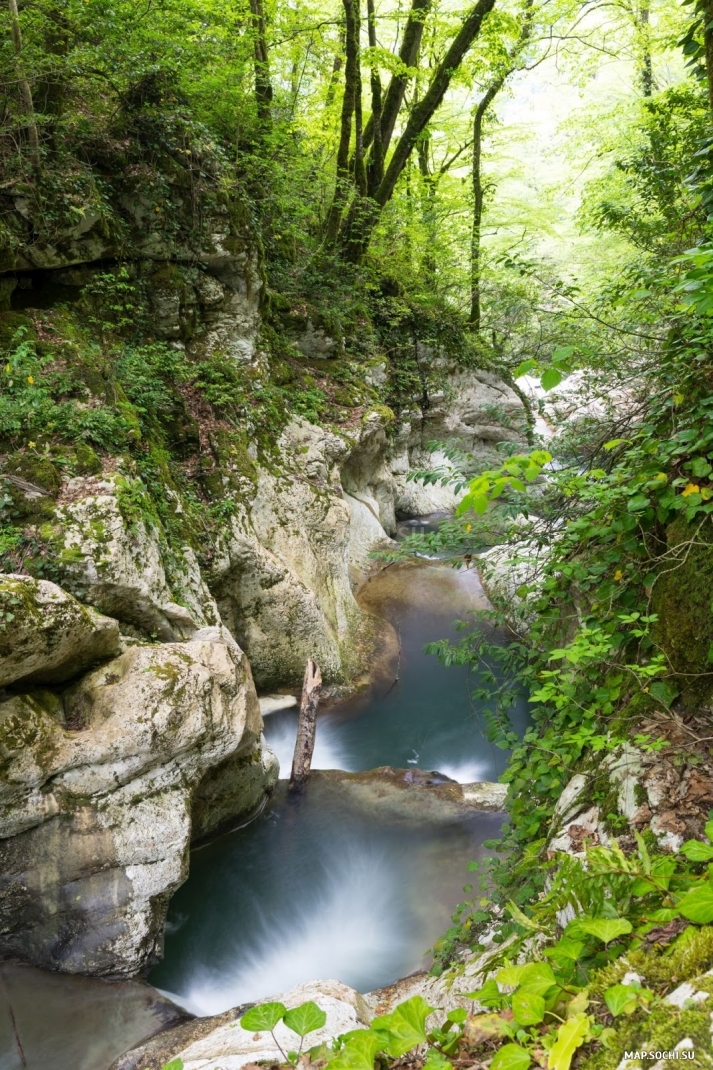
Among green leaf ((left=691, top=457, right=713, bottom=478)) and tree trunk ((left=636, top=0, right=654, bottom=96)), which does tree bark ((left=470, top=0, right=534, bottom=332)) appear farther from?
green leaf ((left=691, top=457, right=713, bottom=478))

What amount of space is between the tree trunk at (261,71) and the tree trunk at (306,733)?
34.8 feet

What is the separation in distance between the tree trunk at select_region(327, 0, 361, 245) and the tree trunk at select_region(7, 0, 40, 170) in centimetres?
609

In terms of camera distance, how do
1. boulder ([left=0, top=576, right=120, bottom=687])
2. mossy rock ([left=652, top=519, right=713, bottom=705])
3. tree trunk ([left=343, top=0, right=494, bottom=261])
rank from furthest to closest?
tree trunk ([left=343, top=0, right=494, bottom=261]), boulder ([left=0, top=576, right=120, bottom=687]), mossy rock ([left=652, top=519, right=713, bottom=705])

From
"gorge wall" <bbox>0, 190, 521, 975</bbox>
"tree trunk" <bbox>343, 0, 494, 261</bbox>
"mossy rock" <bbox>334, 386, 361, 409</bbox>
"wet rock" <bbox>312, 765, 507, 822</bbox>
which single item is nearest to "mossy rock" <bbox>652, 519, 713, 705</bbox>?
"gorge wall" <bbox>0, 190, 521, 975</bbox>

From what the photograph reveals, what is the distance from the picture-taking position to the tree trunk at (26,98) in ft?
19.9

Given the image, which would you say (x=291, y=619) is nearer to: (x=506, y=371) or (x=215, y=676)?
(x=215, y=676)

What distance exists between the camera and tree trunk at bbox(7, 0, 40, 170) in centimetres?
606

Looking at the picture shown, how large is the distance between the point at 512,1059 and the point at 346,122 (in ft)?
46.2

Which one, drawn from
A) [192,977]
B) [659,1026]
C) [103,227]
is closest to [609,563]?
[659,1026]

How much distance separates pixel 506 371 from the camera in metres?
16.9

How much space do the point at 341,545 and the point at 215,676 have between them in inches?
184

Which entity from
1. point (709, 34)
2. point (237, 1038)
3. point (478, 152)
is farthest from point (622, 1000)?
point (478, 152)

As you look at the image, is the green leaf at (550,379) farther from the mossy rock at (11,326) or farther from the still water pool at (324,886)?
the mossy rock at (11,326)

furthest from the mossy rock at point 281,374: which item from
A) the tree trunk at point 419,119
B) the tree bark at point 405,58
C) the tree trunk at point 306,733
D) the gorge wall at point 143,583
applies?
the tree bark at point 405,58
